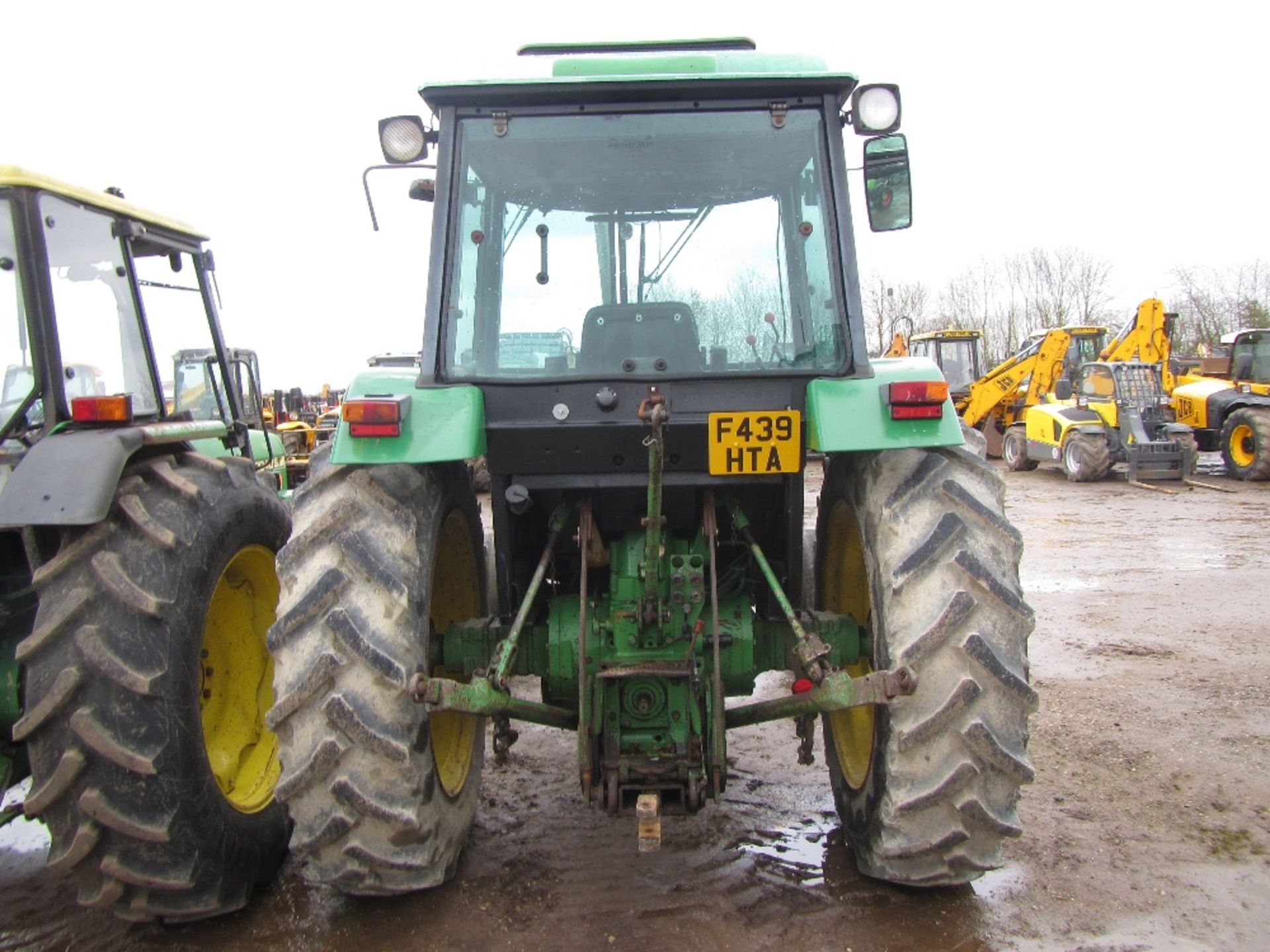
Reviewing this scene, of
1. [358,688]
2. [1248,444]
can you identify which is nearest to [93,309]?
[358,688]

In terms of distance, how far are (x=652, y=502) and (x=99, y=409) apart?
5.76ft

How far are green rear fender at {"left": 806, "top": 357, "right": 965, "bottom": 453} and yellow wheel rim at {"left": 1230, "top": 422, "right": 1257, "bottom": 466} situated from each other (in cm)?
1440

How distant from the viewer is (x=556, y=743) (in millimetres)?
4594

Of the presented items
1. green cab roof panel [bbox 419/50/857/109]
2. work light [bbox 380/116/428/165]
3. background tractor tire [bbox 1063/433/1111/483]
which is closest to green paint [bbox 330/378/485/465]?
work light [bbox 380/116/428/165]

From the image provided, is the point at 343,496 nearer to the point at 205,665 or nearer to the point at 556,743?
the point at 205,665

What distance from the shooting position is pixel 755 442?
293 centimetres

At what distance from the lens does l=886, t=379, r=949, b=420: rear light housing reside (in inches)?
110

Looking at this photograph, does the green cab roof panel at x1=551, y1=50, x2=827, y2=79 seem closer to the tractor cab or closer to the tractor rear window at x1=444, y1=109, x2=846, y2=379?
the tractor rear window at x1=444, y1=109, x2=846, y2=379

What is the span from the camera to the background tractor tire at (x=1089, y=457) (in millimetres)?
14969

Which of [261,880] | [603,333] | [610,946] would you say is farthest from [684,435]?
[261,880]

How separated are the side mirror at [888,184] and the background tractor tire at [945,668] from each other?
2.98 feet

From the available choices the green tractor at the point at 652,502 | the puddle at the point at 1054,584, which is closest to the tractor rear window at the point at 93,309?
the green tractor at the point at 652,502

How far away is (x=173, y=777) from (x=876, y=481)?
222cm

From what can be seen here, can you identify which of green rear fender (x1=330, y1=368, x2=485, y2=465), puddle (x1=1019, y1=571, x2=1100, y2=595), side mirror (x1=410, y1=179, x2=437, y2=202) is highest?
side mirror (x1=410, y1=179, x2=437, y2=202)
